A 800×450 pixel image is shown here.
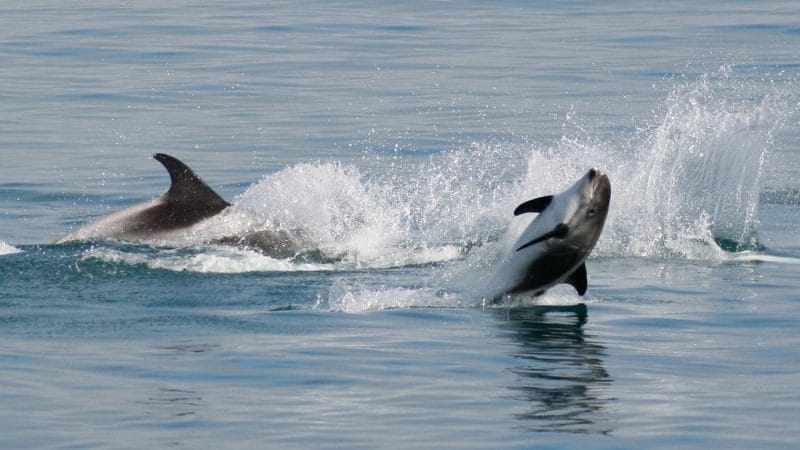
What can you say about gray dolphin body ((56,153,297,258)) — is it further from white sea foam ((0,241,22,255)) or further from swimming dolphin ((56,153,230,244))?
white sea foam ((0,241,22,255))

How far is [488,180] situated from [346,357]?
10.5 metres

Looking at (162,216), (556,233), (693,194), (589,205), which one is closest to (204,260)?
(162,216)

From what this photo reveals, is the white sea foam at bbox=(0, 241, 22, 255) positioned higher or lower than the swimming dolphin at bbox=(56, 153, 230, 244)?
lower

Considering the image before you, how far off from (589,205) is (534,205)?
1.49 feet

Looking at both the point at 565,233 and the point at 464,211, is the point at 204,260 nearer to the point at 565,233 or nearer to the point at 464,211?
the point at 565,233

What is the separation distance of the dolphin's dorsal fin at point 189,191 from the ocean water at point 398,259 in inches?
7.0

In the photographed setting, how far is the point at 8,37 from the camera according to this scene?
40500mm

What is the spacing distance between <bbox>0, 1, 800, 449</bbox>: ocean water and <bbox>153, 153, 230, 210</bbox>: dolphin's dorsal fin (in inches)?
7.0

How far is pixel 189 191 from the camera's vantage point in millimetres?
16172

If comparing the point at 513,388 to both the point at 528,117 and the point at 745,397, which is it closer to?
the point at 745,397

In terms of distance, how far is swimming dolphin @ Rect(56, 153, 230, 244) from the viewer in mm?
16125

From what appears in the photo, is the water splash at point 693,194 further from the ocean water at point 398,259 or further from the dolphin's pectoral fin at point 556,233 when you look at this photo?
the dolphin's pectoral fin at point 556,233

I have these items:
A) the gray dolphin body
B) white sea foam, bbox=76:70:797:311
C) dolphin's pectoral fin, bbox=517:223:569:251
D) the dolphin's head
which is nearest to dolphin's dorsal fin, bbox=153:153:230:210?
the gray dolphin body

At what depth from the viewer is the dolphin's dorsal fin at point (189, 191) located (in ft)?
52.0
